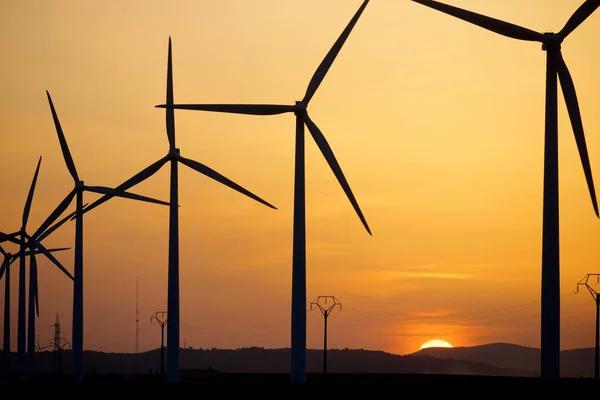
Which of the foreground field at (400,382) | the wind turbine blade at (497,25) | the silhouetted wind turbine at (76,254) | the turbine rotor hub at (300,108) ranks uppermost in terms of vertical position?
the wind turbine blade at (497,25)

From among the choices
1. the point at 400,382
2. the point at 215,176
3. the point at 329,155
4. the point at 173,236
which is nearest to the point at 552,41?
the point at 329,155

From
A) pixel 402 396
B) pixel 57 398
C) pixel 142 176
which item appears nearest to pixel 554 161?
pixel 402 396

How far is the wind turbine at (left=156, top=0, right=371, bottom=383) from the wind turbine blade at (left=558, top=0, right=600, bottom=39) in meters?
15.4

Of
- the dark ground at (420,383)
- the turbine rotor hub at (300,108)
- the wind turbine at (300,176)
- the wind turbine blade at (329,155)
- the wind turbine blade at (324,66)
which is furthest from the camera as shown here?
the turbine rotor hub at (300,108)

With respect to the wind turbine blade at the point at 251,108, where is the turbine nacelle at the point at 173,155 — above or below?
below

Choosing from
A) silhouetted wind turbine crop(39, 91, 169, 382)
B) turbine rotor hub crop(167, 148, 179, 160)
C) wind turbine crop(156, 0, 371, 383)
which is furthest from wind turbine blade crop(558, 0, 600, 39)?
silhouetted wind turbine crop(39, 91, 169, 382)

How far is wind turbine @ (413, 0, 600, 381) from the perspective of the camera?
68000 mm

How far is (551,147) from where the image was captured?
7112cm

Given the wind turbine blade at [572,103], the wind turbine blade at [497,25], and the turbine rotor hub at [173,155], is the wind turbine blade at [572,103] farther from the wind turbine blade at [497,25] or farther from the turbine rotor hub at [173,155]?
the turbine rotor hub at [173,155]

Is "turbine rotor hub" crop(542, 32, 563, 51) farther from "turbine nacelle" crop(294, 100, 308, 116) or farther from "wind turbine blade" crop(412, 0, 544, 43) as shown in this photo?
"turbine nacelle" crop(294, 100, 308, 116)

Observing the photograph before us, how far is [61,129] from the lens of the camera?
396 feet

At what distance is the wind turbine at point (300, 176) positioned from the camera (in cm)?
8638

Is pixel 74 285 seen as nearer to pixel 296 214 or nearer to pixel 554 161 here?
pixel 296 214

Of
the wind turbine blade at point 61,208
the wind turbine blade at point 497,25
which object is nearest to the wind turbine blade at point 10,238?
the wind turbine blade at point 61,208
